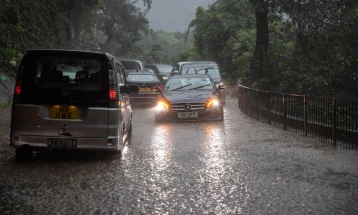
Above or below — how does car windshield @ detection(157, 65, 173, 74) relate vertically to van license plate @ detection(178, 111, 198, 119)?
above

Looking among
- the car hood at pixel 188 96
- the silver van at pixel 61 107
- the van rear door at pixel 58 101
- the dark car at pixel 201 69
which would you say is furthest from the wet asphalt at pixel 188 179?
the dark car at pixel 201 69

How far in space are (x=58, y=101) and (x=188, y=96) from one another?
8422 millimetres

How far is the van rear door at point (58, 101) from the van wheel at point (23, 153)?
17.7 inches

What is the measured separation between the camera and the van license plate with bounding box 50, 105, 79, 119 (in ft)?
31.1

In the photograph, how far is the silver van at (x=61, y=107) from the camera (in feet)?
31.1

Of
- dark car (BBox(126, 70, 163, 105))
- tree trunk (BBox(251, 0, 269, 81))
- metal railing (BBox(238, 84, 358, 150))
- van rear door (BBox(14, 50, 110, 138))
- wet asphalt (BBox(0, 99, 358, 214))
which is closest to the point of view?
wet asphalt (BBox(0, 99, 358, 214))

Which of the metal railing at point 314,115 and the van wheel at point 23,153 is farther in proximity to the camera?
the metal railing at point 314,115

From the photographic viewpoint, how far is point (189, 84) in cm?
1911

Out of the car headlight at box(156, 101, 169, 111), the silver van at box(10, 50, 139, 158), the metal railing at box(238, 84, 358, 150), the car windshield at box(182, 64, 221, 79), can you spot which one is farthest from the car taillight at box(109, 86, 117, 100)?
the car windshield at box(182, 64, 221, 79)

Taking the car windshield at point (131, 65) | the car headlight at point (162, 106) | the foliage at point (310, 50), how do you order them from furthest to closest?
the car windshield at point (131, 65)
the foliage at point (310, 50)
the car headlight at point (162, 106)

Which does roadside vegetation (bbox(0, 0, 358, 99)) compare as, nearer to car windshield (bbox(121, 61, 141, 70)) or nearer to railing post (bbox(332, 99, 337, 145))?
car windshield (bbox(121, 61, 141, 70))

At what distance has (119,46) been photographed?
71.4 m

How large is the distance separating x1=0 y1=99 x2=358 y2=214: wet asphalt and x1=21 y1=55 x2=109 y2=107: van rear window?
1069mm

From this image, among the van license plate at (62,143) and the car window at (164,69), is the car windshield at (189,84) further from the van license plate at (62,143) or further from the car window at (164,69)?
the car window at (164,69)
